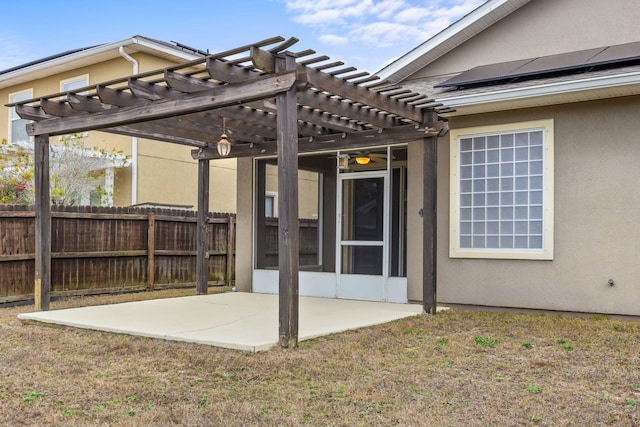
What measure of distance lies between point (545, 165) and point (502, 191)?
2.28ft

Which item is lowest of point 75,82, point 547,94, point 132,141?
point 547,94

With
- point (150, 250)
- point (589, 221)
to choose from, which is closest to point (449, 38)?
point (589, 221)

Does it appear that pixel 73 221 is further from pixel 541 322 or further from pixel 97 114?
pixel 541 322

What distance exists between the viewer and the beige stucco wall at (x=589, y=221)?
25.7 feet

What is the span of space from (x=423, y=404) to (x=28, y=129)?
292 inches

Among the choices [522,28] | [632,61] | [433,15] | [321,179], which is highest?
[433,15]

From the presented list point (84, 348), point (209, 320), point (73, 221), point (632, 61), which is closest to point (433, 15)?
point (632, 61)

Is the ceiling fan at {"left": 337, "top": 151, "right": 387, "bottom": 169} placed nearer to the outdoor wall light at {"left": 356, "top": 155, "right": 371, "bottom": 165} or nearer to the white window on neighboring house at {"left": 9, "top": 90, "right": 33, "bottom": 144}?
the outdoor wall light at {"left": 356, "top": 155, "right": 371, "bottom": 165}

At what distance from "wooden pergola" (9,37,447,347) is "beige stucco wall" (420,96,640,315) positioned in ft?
4.30

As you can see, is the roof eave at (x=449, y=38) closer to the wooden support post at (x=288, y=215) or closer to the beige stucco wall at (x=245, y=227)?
the beige stucco wall at (x=245, y=227)

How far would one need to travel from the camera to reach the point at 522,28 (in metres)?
9.80

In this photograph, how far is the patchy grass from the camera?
13.5 feet

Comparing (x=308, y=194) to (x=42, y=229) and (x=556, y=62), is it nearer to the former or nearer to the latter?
(x=42, y=229)

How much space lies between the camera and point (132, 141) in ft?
49.6
